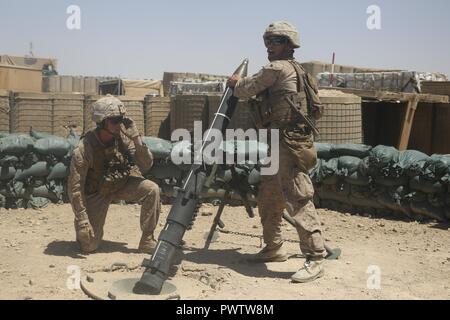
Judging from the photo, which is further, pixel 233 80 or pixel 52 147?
pixel 52 147

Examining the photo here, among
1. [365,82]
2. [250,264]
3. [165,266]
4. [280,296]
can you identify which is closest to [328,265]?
[250,264]

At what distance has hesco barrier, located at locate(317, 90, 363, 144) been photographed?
737 centimetres

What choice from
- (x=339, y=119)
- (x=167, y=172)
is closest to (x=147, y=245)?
(x=167, y=172)

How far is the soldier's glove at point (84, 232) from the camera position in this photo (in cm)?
443

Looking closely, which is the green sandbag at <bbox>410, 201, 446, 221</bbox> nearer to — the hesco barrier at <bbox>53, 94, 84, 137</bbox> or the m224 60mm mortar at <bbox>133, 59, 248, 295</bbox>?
the m224 60mm mortar at <bbox>133, 59, 248, 295</bbox>

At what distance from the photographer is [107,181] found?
183 inches

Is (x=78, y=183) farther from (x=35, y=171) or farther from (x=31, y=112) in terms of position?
(x=31, y=112)

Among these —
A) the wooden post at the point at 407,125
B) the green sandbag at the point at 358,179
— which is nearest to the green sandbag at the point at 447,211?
the green sandbag at the point at 358,179

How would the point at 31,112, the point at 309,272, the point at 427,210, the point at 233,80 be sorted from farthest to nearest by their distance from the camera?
the point at 31,112
the point at 427,210
the point at 233,80
the point at 309,272

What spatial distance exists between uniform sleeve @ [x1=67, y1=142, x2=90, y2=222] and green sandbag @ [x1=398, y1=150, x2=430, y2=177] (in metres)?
3.36

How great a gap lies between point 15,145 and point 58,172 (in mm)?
536

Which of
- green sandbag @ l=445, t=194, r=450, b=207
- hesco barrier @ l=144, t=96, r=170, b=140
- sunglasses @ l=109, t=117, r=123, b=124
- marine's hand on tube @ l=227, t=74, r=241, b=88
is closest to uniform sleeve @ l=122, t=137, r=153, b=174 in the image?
sunglasses @ l=109, t=117, r=123, b=124
